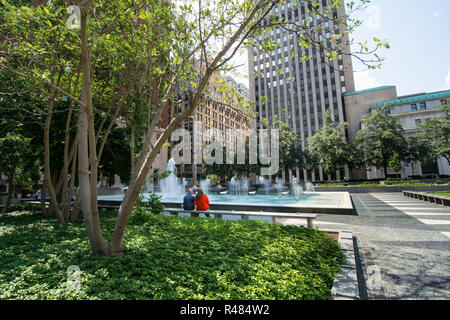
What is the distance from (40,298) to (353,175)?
63.6 metres

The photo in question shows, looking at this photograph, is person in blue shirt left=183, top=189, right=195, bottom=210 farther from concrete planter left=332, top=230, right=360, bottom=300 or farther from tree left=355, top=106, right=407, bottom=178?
tree left=355, top=106, right=407, bottom=178

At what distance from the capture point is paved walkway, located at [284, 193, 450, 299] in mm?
3459

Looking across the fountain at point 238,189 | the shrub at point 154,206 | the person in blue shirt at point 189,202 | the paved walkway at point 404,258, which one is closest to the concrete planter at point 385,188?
the fountain at point 238,189

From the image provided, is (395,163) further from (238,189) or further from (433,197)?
(238,189)

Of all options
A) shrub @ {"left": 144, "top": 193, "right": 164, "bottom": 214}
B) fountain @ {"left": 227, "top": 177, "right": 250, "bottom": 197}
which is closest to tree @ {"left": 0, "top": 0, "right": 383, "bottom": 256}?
shrub @ {"left": 144, "top": 193, "right": 164, "bottom": 214}

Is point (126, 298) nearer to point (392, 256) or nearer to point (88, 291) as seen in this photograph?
point (88, 291)

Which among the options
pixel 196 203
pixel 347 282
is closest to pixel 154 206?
pixel 196 203

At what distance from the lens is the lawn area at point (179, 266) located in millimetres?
2605

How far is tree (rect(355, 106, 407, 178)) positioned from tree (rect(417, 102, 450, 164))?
3.20m

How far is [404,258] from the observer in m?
4.85

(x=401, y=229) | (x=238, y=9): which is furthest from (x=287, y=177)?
(x=238, y=9)

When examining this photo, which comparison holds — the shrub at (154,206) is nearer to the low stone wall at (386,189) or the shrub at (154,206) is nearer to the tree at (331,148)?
the low stone wall at (386,189)

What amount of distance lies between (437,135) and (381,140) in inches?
294

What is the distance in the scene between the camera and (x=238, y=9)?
15.6ft
